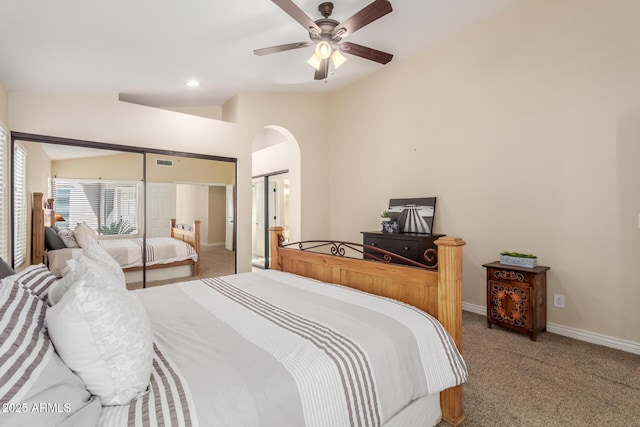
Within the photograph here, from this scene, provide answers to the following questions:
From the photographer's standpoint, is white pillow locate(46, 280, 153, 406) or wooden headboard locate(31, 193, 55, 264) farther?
wooden headboard locate(31, 193, 55, 264)

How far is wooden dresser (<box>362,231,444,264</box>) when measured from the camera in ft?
11.4

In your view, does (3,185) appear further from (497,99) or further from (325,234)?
(497,99)

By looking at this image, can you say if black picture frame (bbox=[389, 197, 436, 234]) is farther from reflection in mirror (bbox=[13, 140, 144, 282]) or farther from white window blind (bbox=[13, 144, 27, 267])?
white window blind (bbox=[13, 144, 27, 267])

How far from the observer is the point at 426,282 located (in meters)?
1.71

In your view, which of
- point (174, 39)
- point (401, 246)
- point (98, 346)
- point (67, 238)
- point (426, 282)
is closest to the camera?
point (98, 346)

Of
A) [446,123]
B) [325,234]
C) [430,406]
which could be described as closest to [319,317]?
[430,406]

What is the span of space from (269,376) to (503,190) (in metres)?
3.07

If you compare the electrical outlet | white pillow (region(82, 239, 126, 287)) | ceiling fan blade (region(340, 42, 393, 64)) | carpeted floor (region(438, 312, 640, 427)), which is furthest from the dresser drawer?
white pillow (region(82, 239, 126, 287))

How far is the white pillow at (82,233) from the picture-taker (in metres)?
3.33

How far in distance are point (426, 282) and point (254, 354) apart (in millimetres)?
981

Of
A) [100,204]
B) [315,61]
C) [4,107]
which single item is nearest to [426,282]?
[315,61]

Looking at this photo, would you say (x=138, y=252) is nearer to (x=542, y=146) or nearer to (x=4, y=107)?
(x=4, y=107)

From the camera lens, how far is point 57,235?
3223mm

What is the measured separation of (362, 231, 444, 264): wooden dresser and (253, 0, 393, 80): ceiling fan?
1.85 metres
